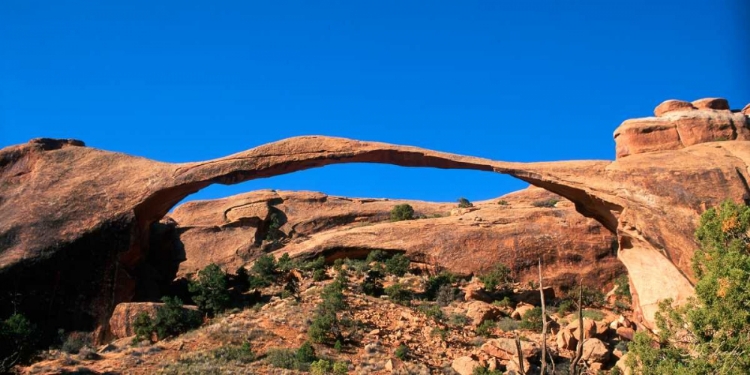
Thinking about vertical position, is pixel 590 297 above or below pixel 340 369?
above

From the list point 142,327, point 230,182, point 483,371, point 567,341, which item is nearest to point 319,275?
point 230,182

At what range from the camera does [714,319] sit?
37.1ft

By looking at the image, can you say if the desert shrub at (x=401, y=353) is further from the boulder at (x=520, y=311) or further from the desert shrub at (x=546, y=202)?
the desert shrub at (x=546, y=202)

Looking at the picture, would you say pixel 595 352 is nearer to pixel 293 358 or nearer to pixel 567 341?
pixel 567 341

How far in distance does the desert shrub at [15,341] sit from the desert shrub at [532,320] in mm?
12875

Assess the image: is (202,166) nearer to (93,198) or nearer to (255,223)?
(93,198)

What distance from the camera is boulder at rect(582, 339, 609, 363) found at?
17.2 meters

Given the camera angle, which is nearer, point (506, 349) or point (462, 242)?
point (506, 349)

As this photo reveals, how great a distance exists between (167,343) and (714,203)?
1339 cm

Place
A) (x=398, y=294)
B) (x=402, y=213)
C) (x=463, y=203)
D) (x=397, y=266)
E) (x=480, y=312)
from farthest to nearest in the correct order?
1. (x=463, y=203)
2. (x=402, y=213)
3. (x=397, y=266)
4. (x=398, y=294)
5. (x=480, y=312)

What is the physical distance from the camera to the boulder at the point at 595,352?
1719cm

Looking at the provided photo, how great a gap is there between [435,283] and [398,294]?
80.7 inches

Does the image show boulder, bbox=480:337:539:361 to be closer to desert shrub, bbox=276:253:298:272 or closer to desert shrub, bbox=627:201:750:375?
desert shrub, bbox=627:201:750:375

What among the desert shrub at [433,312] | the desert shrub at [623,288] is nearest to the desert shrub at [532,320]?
the desert shrub at [433,312]
